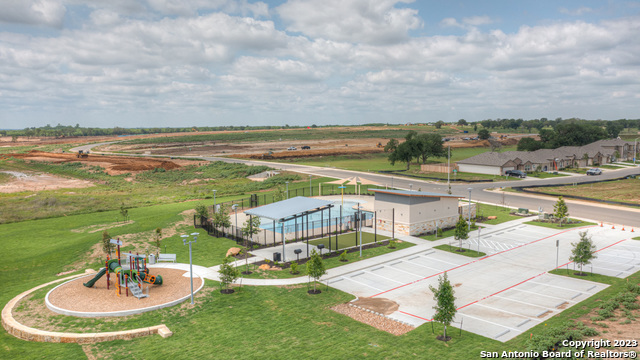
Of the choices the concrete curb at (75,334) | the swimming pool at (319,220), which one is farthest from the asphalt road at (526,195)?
the concrete curb at (75,334)

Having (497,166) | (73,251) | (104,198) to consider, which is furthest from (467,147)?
(73,251)

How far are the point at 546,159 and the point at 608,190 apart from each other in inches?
1096

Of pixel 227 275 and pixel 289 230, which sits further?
pixel 289 230

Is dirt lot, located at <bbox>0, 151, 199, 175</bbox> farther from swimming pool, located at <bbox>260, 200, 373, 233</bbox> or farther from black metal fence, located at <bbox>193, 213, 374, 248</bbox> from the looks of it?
swimming pool, located at <bbox>260, 200, 373, 233</bbox>

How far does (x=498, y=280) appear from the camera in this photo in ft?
91.1

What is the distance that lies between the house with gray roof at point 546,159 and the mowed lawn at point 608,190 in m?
15.7

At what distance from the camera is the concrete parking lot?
22062 millimetres

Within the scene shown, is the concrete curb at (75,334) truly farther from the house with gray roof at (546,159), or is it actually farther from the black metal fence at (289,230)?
the house with gray roof at (546,159)

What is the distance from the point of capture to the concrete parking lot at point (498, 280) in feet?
72.4

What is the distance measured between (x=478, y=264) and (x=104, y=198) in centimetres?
5479

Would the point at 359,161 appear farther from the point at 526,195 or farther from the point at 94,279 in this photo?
the point at 94,279

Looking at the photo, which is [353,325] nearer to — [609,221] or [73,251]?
[73,251]

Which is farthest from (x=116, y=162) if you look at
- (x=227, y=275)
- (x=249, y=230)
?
(x=227, y=275)

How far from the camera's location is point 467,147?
→ 154500 mm
